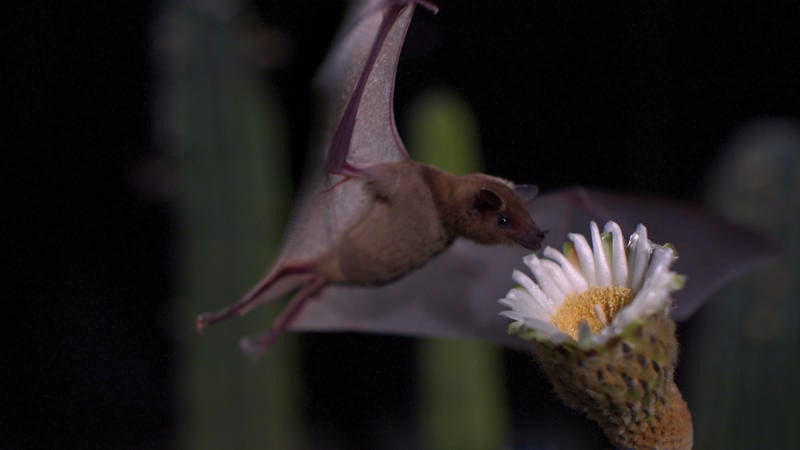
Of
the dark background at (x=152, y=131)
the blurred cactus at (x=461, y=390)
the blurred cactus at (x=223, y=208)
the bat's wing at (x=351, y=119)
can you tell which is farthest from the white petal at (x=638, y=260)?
the dark background at (x=152, y=131)

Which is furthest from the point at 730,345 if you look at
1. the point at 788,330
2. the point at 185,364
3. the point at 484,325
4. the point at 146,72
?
the point at 146,72

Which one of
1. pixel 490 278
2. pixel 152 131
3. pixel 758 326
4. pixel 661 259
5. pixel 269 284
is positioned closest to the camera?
pixel 661 259

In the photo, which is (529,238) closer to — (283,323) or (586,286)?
(586,286)

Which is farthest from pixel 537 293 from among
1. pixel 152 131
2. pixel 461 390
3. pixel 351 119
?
pixel 152 131

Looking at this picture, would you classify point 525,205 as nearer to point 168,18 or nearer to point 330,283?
point 330,283

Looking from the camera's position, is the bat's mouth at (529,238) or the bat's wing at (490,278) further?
the bat's wing at (490,278)

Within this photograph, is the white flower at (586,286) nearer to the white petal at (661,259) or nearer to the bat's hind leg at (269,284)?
the white petal at (661,259)

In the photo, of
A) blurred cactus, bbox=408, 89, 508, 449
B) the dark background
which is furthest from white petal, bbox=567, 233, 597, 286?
the dark background
